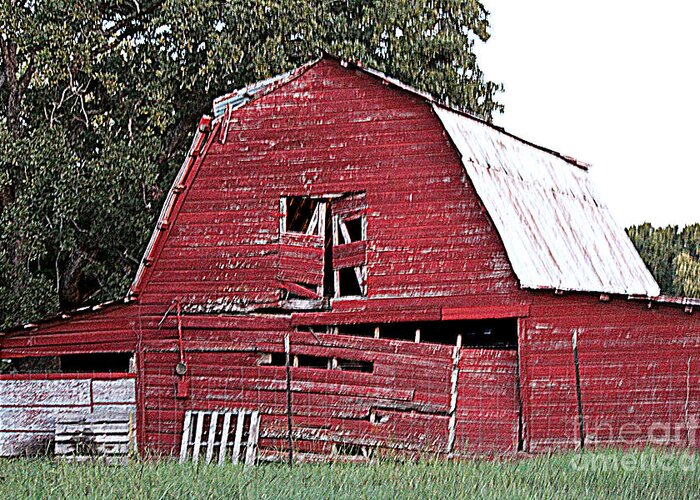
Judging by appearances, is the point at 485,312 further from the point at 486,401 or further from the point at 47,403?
the point at 47,403

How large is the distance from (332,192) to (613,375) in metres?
5.84

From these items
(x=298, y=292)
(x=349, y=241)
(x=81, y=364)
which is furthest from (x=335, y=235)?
(x=81, y=364)

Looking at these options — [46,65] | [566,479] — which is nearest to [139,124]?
[46,65]

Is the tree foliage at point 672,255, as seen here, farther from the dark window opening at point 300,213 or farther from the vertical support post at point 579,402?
the vertical support post at point 579,402

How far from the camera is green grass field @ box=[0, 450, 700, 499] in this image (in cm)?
1330

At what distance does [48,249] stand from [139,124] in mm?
4086

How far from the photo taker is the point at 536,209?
22.0 meters

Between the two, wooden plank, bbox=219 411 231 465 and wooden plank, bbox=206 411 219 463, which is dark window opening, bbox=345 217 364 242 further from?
wooden plank, bbox=206 411 219 463

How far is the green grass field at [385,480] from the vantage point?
43.7 ft

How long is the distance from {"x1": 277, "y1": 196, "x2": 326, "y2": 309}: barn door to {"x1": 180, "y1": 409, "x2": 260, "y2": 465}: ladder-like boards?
7.26 feet

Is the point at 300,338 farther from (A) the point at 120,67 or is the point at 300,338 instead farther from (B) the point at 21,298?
(A) the point at 120,67

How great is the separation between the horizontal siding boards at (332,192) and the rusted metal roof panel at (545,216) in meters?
0.48

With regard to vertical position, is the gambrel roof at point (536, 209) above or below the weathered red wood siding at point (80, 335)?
above

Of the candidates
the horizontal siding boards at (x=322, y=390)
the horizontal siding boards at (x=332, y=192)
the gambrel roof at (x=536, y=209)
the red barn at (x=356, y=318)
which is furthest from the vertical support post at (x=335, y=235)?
the gambrel roof at (x=536, y=209)
